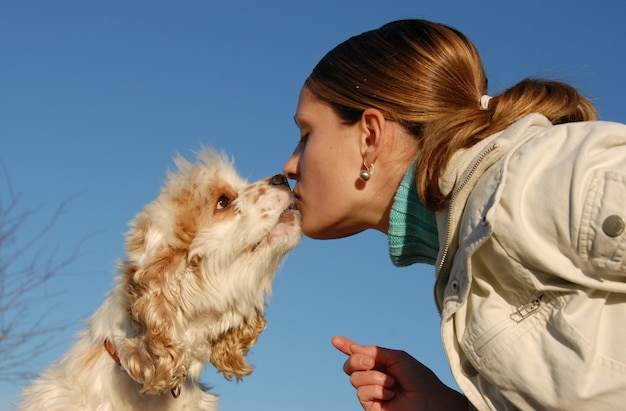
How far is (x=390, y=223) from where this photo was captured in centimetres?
354

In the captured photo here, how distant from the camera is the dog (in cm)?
368

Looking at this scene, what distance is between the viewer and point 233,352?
404 centimetres

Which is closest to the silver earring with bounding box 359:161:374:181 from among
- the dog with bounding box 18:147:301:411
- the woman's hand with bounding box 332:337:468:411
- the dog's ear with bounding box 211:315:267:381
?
the dog with bounding box 18:147:301:411

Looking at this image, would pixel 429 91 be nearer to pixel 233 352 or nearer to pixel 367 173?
pixel 367 173

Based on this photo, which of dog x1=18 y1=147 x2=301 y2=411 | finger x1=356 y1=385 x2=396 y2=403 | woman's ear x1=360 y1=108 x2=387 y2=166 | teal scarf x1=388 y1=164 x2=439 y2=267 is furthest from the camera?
dog x1=18 y1=147 x2=301 y2=411

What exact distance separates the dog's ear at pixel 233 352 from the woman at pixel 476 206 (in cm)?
67

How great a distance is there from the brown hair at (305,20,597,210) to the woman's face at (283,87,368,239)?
0.08m

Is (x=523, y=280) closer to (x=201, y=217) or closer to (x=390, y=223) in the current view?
(x=390, y=223)

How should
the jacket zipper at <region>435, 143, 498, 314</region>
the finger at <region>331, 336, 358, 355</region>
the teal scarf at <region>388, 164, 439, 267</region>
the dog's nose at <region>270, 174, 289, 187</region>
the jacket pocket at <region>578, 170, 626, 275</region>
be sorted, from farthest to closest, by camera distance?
the dog's nose at <region>270, 174, 289, 187</region>, the teal scarf at <region>388, 164, 439, 267</region>, the finger at <region>331, 336, 358, 355</region>, the jacket zipper at <region>435, 143, 498, 314</region>, the jacket pocket at <region>578, 170, 626, 275</region>

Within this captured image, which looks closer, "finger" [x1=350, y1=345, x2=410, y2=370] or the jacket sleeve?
the jacket sleeve

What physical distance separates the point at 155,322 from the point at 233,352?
0.55 meters

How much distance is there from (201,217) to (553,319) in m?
1.86

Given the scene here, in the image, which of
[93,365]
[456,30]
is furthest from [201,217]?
[456,30]

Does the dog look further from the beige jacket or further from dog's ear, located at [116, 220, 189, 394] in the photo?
the beige jacket
